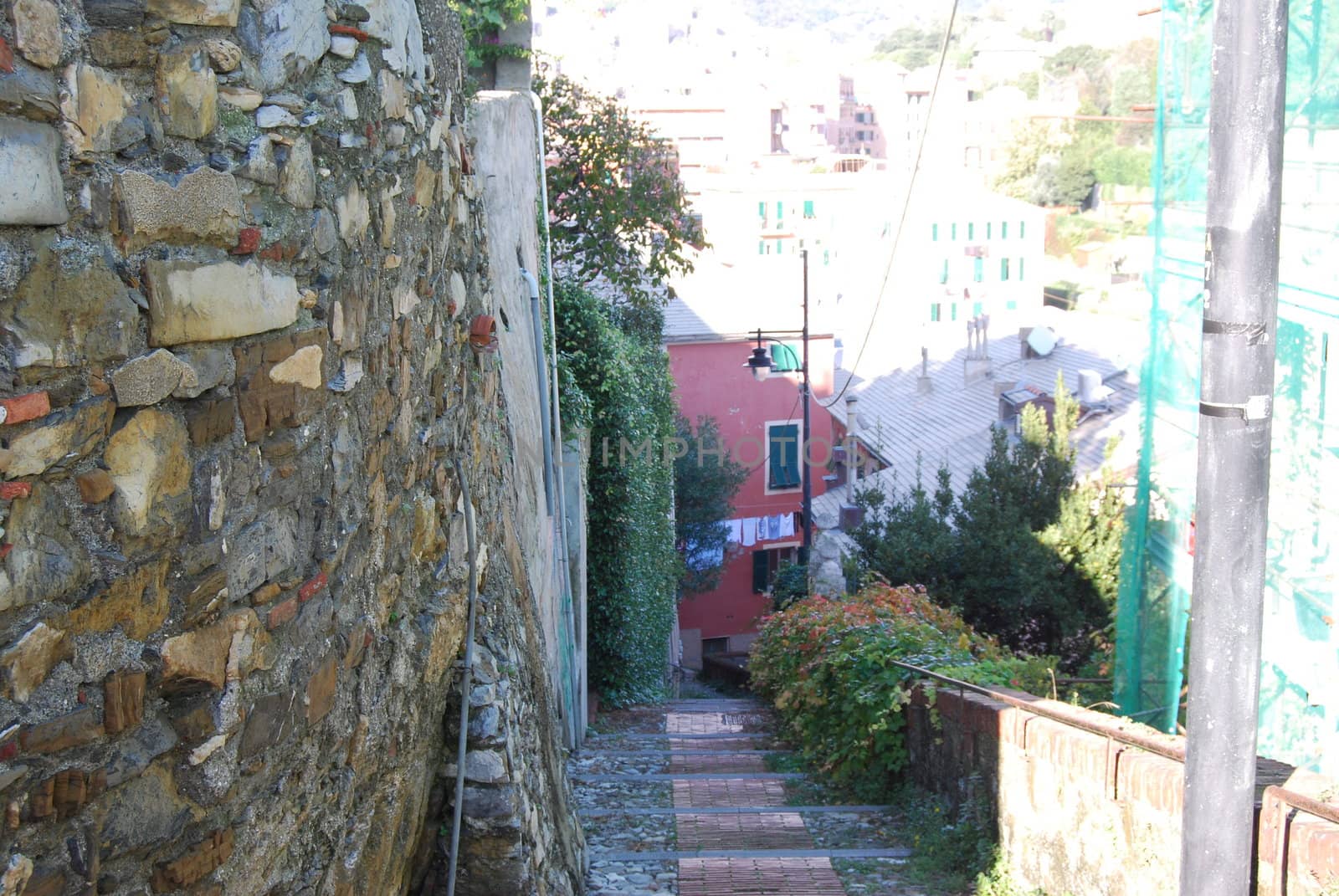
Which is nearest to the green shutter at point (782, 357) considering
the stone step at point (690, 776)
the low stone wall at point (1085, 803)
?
the stone step at point (690, 776)

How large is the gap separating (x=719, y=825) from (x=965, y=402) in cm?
1657

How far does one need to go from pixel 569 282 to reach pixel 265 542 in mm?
8222

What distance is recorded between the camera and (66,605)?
162cm

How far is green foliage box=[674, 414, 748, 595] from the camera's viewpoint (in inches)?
761

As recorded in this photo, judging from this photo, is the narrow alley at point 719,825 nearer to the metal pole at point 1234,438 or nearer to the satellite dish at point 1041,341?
the metal pole at point 1234,438

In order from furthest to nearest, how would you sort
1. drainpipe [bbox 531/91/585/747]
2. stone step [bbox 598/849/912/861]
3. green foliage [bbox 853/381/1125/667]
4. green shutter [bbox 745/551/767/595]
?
green shutter [bbox 745/551/767/595]
green foliage [bbox 853/381/1125/667]
drainpipe [bbox 531/91/585/747]
stone step [bbox 598/849/912/861]

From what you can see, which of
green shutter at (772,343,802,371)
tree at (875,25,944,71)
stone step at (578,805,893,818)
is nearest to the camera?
stone step at (578,805,893,818)

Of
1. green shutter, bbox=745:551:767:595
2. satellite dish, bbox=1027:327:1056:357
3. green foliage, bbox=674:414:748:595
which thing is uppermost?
satellite dish, bbox=1027:327:1056:357

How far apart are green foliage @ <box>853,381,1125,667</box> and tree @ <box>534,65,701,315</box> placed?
4156mm

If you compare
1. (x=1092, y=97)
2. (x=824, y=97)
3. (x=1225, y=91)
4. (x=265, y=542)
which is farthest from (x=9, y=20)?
(x=824, y=97)

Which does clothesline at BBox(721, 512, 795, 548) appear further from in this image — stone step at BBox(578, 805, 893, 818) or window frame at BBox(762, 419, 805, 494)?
stone step at BBox(578, 805, 893, 818)

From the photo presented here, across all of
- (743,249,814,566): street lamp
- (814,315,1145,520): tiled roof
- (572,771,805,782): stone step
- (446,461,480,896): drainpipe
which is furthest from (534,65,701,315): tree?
(446,461,480,896): drainpipe

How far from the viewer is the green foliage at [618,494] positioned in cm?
959

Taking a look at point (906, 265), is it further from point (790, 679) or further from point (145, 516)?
point (145, 516)
